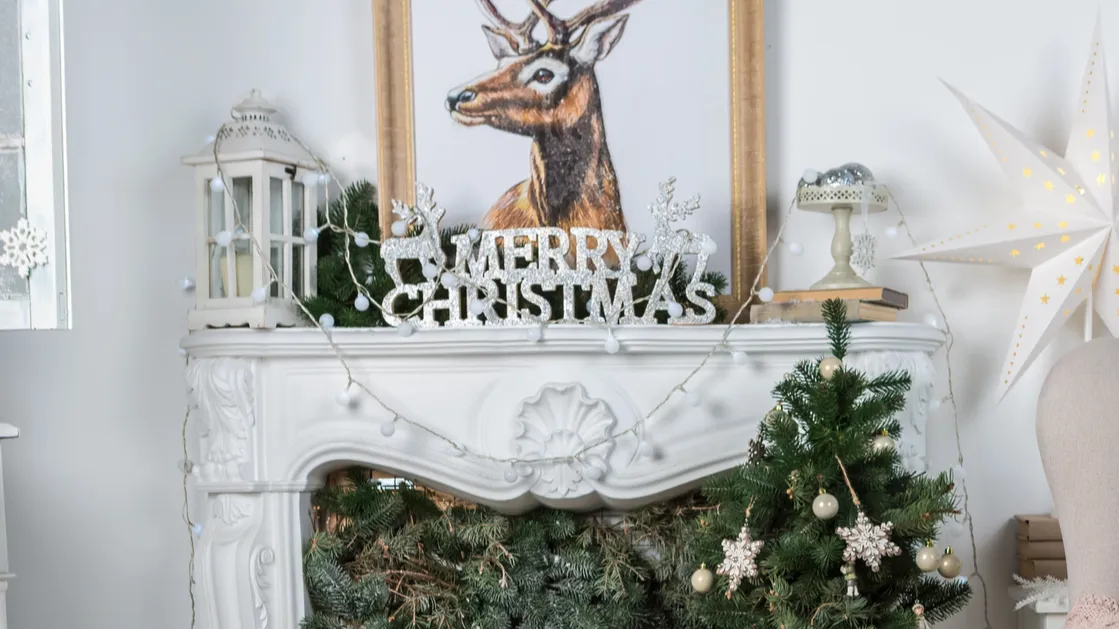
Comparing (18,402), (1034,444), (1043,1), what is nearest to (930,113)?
(1043,1)

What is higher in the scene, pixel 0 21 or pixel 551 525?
pixel 0 21

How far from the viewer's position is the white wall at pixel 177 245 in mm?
2326

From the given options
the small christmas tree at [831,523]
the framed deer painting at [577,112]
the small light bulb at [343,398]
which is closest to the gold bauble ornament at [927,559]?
the small christmas tree at [831,523]

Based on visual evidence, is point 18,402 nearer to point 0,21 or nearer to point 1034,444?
point 0,21

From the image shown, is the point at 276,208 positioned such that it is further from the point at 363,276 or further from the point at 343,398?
the point at 343,398

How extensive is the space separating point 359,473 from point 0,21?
102cm

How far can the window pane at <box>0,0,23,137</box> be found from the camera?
186 centimetres

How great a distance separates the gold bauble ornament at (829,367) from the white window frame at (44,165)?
118 cm

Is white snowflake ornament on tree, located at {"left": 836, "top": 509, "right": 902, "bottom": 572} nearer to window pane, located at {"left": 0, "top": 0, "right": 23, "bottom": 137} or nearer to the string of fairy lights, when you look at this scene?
the string of fairy lights

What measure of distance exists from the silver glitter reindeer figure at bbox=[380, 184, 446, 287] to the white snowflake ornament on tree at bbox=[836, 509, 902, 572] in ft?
2.84

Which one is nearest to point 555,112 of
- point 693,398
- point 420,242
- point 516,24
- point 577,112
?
point 577,112

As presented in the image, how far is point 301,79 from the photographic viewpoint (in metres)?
2.50

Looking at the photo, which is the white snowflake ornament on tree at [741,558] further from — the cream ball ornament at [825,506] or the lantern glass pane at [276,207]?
the lantern glass pane at [276,207]

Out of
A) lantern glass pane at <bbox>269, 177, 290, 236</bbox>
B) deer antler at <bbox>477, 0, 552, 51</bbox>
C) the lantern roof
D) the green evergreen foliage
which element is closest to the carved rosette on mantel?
the green evergreen foliage
